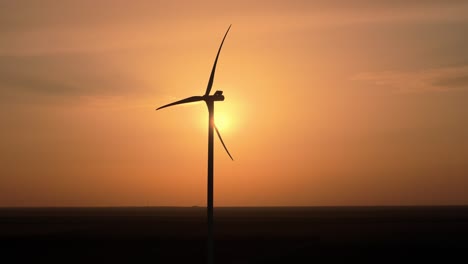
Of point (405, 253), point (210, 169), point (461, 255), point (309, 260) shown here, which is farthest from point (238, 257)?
point (210, 169)

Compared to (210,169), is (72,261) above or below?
below

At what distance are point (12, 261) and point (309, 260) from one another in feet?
80.9

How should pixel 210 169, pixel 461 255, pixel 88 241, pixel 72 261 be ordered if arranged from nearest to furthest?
pixel 210 169 < pixel 72 261 < pixel 461 255 < pixel 88 241

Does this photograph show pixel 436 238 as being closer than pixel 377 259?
No

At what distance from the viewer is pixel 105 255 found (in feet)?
194

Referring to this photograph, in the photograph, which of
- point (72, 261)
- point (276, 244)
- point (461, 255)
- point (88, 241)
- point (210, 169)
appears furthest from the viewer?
point (88, 241)

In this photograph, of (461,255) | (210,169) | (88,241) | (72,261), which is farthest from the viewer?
(88,241)

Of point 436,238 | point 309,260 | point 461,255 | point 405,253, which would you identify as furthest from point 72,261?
point 436,238

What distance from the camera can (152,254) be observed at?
195 ft

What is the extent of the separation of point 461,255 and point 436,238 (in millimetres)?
22964

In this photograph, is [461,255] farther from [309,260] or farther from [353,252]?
[309,260]

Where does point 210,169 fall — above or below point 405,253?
above

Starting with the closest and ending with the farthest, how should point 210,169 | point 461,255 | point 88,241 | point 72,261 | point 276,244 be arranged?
point 210,169 → point 72,261 → point 461,255 → point 276,244 → point 88,241

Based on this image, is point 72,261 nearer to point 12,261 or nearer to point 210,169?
point 12,261
